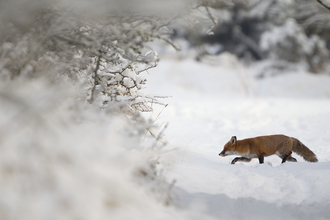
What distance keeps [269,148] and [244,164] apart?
0.56 m

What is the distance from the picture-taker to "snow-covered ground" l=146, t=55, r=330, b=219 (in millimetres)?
3082

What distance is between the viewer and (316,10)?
16516 mm

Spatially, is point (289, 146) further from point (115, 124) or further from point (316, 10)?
point (316, 10)

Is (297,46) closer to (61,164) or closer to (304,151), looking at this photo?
(304,151)

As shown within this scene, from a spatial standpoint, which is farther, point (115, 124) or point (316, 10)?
point (316, 10)

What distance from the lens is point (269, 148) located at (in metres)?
4.67

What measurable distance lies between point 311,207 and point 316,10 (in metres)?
16.4

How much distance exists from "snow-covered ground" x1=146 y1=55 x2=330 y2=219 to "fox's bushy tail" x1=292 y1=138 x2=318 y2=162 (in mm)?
191

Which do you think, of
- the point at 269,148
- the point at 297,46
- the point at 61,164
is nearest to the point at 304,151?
the point at 269,148

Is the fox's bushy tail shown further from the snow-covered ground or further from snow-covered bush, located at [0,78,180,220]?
snow-covered bush, located at [0,78,180,220]

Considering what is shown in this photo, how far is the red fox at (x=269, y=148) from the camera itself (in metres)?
4.68

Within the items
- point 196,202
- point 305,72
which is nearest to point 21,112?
point 196,202

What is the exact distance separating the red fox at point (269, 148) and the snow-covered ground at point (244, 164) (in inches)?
9.3

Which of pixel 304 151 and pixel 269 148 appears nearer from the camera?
pixel 269 148
